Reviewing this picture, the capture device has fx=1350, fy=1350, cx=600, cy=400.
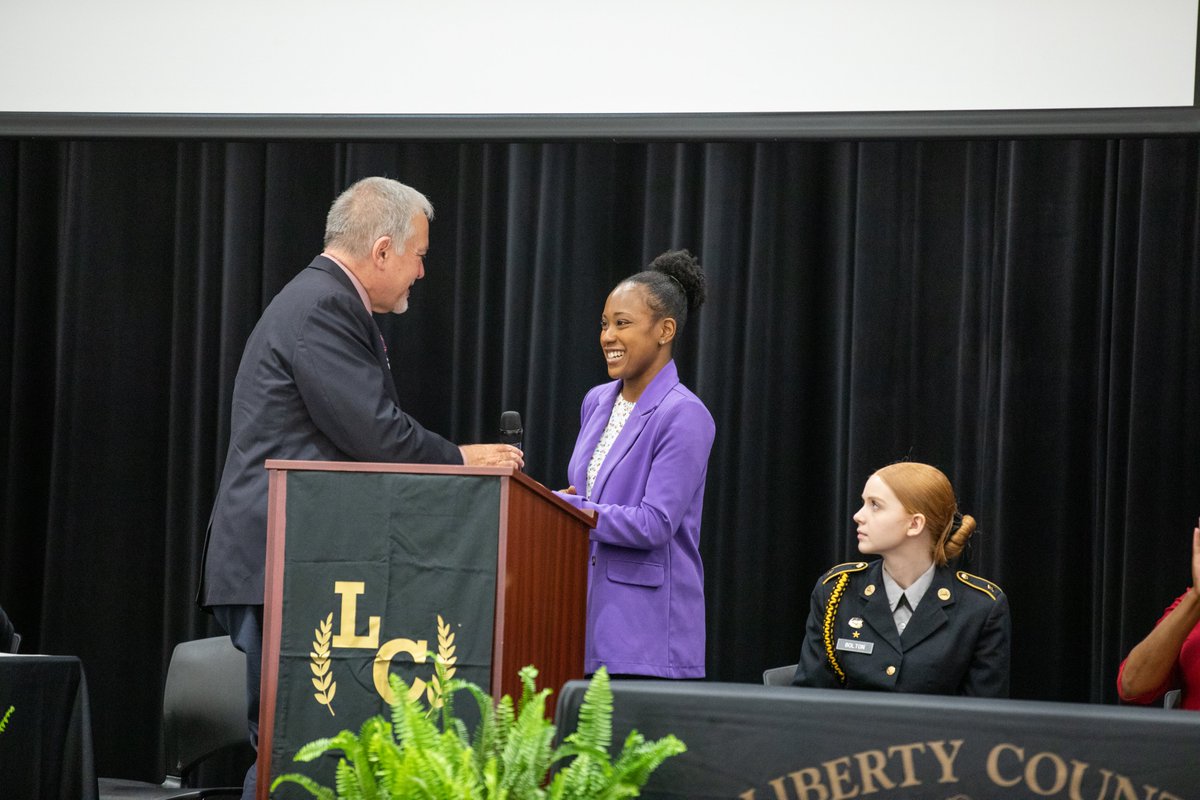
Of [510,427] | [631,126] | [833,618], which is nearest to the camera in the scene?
[833,618]

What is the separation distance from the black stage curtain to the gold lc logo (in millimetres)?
2119

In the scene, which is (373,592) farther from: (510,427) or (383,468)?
(510,427)

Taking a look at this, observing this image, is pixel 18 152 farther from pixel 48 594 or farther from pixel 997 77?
pixel 997 77

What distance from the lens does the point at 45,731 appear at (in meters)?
Result: 2.85

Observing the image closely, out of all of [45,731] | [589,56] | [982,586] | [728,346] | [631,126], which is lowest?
[45,731]

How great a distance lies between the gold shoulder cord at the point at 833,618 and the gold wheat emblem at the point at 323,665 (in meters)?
0.98

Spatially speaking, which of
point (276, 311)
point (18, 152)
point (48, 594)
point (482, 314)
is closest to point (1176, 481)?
point (482, 314)

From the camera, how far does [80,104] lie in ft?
12.1

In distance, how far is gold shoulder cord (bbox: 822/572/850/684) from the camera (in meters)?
2.57

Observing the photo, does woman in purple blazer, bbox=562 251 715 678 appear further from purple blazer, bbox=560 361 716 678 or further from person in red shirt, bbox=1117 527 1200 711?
person in red shirt, bbox=1117 527 1200 711

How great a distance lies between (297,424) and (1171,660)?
174cm

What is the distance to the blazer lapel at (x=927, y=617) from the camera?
2.50 meters

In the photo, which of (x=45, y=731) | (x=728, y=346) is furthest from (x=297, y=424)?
(x=728, y=346)

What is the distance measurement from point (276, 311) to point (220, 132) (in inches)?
49.2
